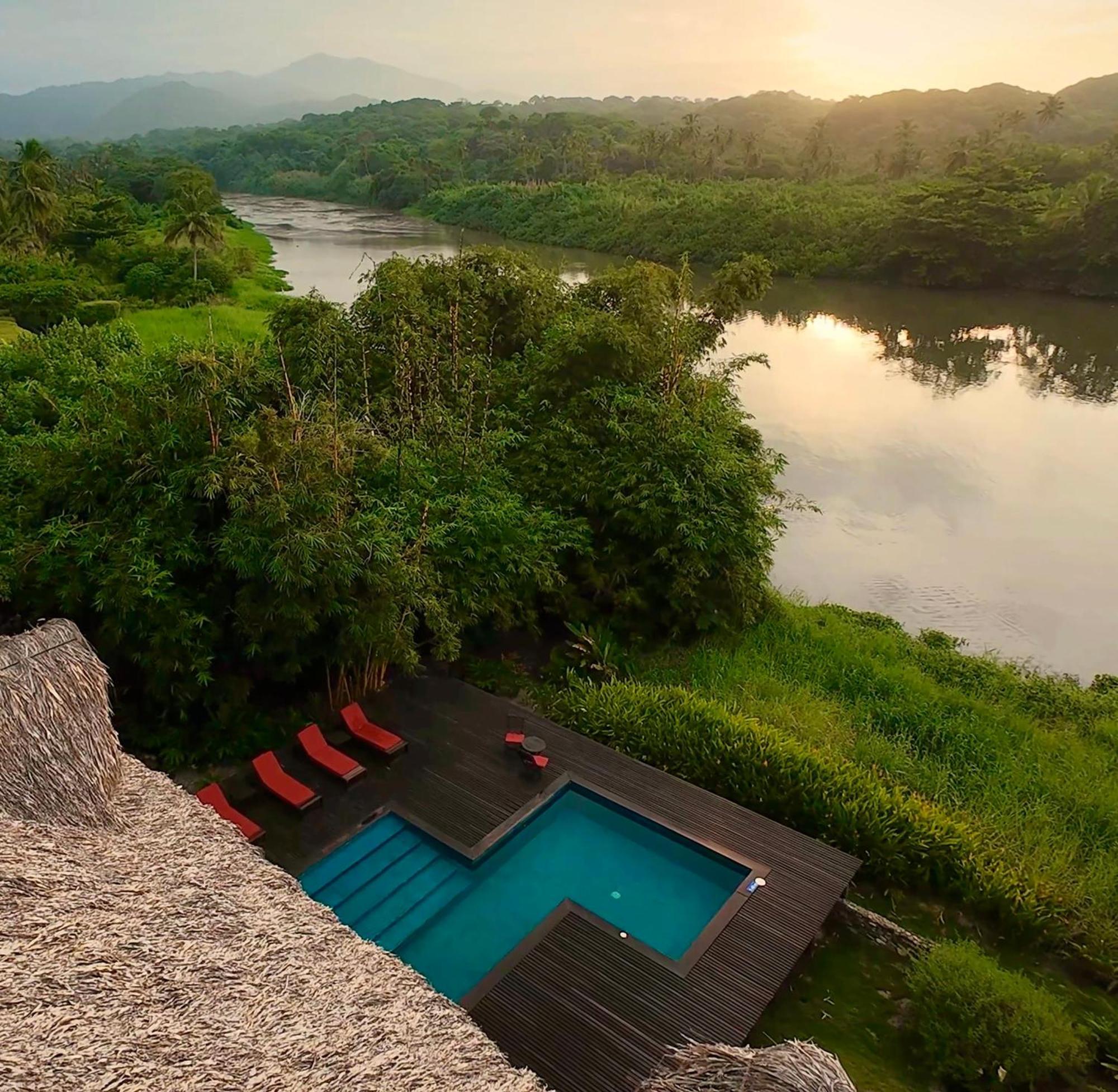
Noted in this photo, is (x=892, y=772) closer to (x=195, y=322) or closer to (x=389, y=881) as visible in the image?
(x=389, y=881)

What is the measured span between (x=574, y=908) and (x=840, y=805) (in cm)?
234

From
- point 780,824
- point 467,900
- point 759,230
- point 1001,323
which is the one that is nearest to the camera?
point 467,900

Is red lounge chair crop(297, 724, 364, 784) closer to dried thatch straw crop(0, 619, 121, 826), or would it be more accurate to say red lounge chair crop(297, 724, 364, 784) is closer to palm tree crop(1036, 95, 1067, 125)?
dried thatch straw crop(0, 619, 121, 826)

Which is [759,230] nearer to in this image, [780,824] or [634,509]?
[634,509]

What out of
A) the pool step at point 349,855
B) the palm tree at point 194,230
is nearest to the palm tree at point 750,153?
the palm tree at point 194,230

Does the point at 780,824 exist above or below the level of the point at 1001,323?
below

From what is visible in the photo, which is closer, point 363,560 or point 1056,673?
point 363,560

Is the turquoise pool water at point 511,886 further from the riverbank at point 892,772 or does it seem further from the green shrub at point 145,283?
the green shrub at point 145,283

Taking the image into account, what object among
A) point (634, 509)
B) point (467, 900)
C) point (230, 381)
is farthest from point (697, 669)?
point (230, 381)

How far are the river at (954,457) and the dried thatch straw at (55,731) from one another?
9.18 meters

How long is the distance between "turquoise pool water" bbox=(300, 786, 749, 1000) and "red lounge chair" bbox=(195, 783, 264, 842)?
491mm

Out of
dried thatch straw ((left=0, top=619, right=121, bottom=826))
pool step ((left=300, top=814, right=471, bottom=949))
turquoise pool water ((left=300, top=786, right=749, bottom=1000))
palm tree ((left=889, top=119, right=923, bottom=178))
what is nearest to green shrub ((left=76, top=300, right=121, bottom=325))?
dried thatch straw ((left=0, top=619, right=121, bottom=826))

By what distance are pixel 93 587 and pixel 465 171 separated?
219ft

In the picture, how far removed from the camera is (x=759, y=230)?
1389 inches
